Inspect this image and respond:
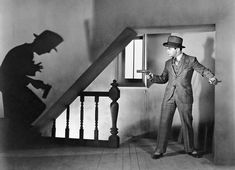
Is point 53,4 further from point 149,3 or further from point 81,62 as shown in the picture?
point 149,3

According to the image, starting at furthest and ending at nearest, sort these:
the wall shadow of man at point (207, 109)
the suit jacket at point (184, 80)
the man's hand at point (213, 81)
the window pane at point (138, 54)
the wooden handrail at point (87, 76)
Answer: the window pane at point (138, 54)
the wall shadow of man at point (207, 109)
the wooden handrail at point (87, 76)
the suit jacket at point (184, 80)
the man's hand at point (213, 81)

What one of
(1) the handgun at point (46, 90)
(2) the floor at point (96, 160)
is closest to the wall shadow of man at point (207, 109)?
(2) the floor at point (96, 160)

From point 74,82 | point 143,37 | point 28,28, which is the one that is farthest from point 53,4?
point 143,37

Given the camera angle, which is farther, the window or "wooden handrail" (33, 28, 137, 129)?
the window

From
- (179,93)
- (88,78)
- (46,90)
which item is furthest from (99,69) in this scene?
(179,93)

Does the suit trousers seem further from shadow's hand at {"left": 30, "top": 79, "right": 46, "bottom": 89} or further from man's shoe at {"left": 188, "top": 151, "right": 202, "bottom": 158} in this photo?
shadow's hand at {"left": 30, "top": 79, "right": 46, "bottom": 89}

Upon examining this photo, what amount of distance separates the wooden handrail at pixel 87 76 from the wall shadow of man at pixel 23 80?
0.46ft

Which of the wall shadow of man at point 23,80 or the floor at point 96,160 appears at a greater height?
the wall shadow of man at point 23,80

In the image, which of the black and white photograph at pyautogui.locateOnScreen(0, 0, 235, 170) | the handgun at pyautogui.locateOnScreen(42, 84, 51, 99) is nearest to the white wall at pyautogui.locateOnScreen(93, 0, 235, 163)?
the black and white photograph at pyautogui.locateOnScreen(0, 0, 235, 170)

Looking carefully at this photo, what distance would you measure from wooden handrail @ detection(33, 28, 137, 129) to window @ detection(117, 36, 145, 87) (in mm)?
1243

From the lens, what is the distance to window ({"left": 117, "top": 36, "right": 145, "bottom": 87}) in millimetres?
4004

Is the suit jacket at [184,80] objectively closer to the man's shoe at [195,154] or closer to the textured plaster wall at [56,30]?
the man's shoe at [195,154]

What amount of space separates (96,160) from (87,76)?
2.85ft

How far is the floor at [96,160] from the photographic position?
2148 mm
